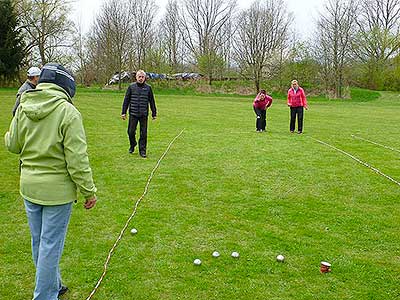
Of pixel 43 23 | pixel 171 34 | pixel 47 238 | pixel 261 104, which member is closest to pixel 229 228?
pixel 47 238

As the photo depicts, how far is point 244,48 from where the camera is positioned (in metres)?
46.3

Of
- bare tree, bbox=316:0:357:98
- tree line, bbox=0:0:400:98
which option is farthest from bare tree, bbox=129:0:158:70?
bare tree, bbox=316:0:357:98

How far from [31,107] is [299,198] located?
4728 millimetres

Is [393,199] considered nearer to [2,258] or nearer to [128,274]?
[128,274]

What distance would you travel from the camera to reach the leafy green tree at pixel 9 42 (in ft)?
113

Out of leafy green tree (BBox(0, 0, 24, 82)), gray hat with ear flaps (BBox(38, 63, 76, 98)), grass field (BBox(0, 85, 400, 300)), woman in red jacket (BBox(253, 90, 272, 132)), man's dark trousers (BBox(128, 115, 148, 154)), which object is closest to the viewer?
gray hat with ear flaps (BBox(38, 63, 76, 98))

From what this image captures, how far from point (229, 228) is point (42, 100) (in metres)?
3.08

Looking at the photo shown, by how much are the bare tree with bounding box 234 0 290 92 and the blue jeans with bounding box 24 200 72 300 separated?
Result: 138ft

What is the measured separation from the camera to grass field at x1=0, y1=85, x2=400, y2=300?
3779 mm

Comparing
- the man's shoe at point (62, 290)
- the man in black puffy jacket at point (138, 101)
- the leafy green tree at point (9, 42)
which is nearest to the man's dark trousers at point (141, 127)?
the man in black puffy jacket at point (138, 101)

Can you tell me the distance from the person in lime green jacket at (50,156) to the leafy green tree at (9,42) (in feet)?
117

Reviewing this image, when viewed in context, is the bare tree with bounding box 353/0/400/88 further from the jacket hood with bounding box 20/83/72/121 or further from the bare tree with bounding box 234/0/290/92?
the jacket hood with bounding box 20/83/72/121

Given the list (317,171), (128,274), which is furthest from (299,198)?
(128,274)

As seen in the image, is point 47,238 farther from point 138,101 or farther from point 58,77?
point 138,101
